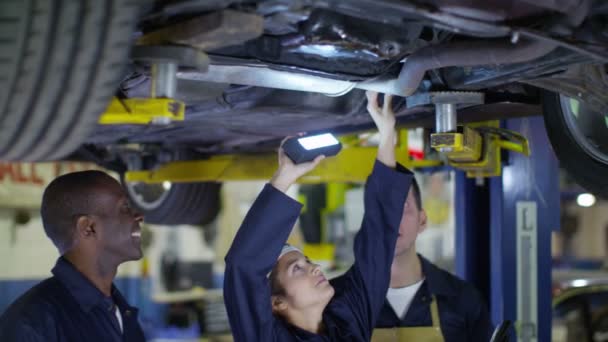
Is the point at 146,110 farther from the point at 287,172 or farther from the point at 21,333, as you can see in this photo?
the point at 21,333

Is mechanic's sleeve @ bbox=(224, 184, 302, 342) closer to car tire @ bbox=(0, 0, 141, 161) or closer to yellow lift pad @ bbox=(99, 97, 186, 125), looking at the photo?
yellow lift pad @ bbox=(99, 97, 186, 125)

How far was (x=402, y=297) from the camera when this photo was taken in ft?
10.1

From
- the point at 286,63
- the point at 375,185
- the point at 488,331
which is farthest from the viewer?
the point at 488,331

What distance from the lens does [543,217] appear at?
3.36m

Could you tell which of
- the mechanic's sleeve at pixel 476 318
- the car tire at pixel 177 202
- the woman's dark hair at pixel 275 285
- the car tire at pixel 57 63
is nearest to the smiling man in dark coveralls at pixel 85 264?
the woman's dark hair at pixel 275 285

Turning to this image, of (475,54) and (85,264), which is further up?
(475,54)

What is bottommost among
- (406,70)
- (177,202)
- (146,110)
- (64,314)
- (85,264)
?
(64,314)

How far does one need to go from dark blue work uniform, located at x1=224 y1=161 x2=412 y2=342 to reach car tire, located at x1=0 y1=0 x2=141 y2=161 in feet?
2.71

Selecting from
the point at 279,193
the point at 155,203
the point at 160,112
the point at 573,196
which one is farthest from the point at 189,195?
the point at 573,196

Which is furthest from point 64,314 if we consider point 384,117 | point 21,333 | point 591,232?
point 591,232

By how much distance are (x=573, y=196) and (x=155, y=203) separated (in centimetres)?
446

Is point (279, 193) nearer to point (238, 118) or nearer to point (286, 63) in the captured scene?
point (286, 63)

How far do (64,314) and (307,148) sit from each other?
0.92m

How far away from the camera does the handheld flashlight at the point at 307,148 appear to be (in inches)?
92.0
